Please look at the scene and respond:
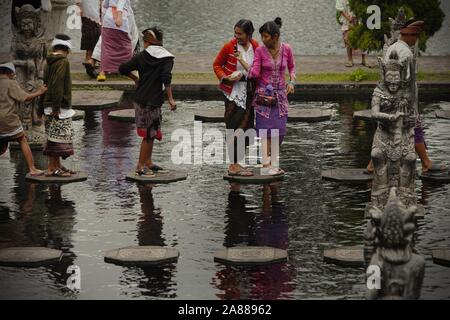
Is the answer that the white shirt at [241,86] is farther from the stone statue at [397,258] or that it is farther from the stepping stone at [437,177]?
the stone statue at [397,258]

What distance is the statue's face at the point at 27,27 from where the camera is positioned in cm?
1933

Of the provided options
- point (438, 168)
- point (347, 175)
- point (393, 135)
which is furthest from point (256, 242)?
point (438, 168)

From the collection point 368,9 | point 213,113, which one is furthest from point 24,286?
point 368,9

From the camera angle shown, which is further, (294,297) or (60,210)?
(60,210)

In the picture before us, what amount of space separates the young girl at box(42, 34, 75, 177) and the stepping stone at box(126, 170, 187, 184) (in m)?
0.87

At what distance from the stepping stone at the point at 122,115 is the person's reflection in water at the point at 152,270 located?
6.35 m

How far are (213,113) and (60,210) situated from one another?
24.3ft

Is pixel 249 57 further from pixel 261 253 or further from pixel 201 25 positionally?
pixel 201 25

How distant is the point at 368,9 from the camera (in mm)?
25328

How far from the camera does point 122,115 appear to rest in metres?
22.5

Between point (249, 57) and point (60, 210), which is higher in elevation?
point (249, 57)

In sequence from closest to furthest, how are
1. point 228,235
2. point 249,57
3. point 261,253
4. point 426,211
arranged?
point 261,253 → point 228,235 → point 426,211 → point 249,57

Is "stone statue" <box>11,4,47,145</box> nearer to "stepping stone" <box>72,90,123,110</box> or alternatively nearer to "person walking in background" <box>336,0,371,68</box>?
"stepping stone" <box>72,90,123,110</box>


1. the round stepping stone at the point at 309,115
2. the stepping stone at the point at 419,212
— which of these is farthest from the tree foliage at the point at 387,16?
the stepping stone at the point at 419,212
